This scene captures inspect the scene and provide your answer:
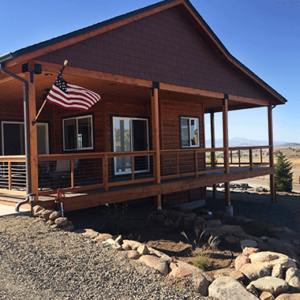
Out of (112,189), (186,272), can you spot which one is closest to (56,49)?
(112,189)

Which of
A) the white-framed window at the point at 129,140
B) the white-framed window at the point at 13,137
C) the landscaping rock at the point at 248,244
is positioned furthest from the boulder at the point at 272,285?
the white-framed window at the point at 13,137

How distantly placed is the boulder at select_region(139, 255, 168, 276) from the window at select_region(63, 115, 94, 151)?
6.68 m

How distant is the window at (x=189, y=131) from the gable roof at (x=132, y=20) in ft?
9.05

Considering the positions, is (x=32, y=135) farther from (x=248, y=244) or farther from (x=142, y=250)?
(x=248, y=244)

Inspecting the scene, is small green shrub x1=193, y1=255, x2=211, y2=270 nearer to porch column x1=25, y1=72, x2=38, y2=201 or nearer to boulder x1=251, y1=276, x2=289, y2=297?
boulder x1=251, y1=276, x2=289, y2=297

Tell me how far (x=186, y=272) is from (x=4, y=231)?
3201mm

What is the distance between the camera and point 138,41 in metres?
9.19

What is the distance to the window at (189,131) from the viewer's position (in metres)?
13.1

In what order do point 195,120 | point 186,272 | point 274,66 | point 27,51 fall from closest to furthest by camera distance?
point 186,272 → point 27,51 → point 195,120 → point 274,66

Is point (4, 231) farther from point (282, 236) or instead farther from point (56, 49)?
point (282, 236)

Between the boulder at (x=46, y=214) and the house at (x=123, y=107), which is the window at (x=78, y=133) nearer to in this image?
the house at (x=123, y=107)

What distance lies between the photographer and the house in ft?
23.6

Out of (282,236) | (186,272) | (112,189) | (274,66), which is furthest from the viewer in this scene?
(274,66)

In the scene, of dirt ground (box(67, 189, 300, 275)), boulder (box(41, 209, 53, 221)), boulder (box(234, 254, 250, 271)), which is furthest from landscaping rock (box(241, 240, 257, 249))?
boulder (box(41, 209, 53, 221))
